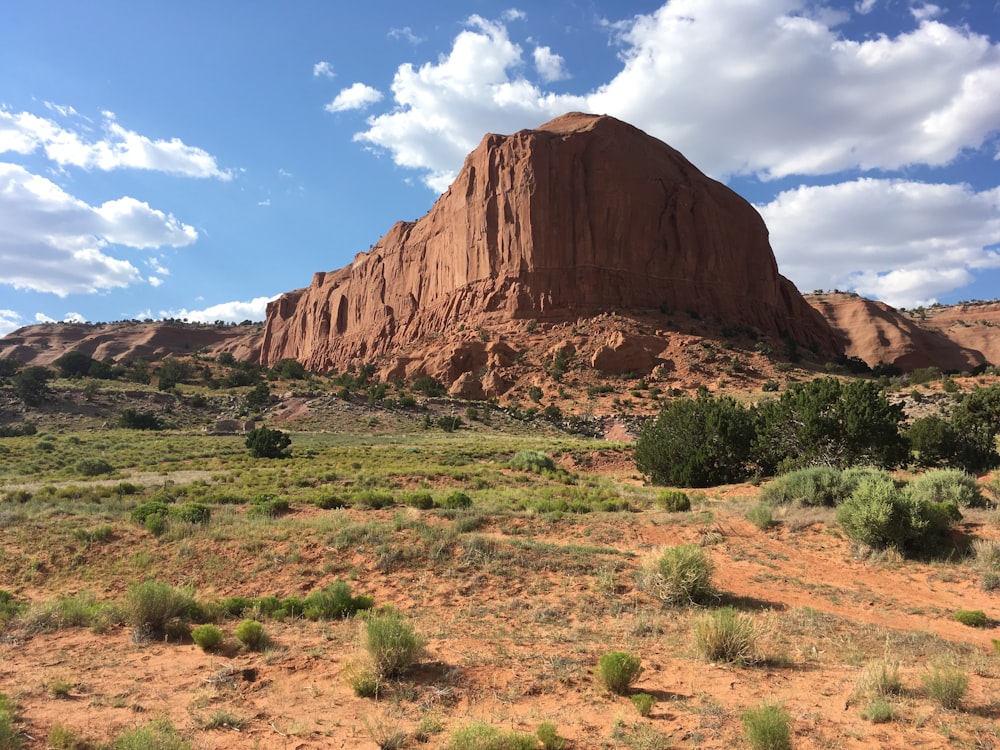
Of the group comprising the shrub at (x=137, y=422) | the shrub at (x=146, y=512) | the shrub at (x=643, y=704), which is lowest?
the shrub at (x=643, y=704)

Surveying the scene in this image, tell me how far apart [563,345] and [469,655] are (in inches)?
2249

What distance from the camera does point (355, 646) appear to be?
800cm

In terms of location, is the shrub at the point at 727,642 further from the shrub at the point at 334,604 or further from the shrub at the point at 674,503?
the shrub at the point at 674,503

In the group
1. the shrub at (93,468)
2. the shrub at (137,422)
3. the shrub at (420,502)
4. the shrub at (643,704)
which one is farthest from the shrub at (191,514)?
the shrub at (137,422)

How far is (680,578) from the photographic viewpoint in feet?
32.0

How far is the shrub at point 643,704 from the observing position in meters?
6.09

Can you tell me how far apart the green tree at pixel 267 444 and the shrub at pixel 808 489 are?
25.1 m

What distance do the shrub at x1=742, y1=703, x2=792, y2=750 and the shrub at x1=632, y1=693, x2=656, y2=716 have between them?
1.01m

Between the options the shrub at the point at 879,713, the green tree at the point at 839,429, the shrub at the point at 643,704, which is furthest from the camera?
the green tree at the point at 839,429

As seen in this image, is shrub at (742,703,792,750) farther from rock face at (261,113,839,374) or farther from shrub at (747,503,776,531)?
rock face at (261,113,839,374)

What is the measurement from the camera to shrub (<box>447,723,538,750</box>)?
16.8ft

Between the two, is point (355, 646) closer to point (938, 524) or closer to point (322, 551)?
point (322, 551)

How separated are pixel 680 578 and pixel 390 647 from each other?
5061mm

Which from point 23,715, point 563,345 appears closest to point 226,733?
point 23,715
